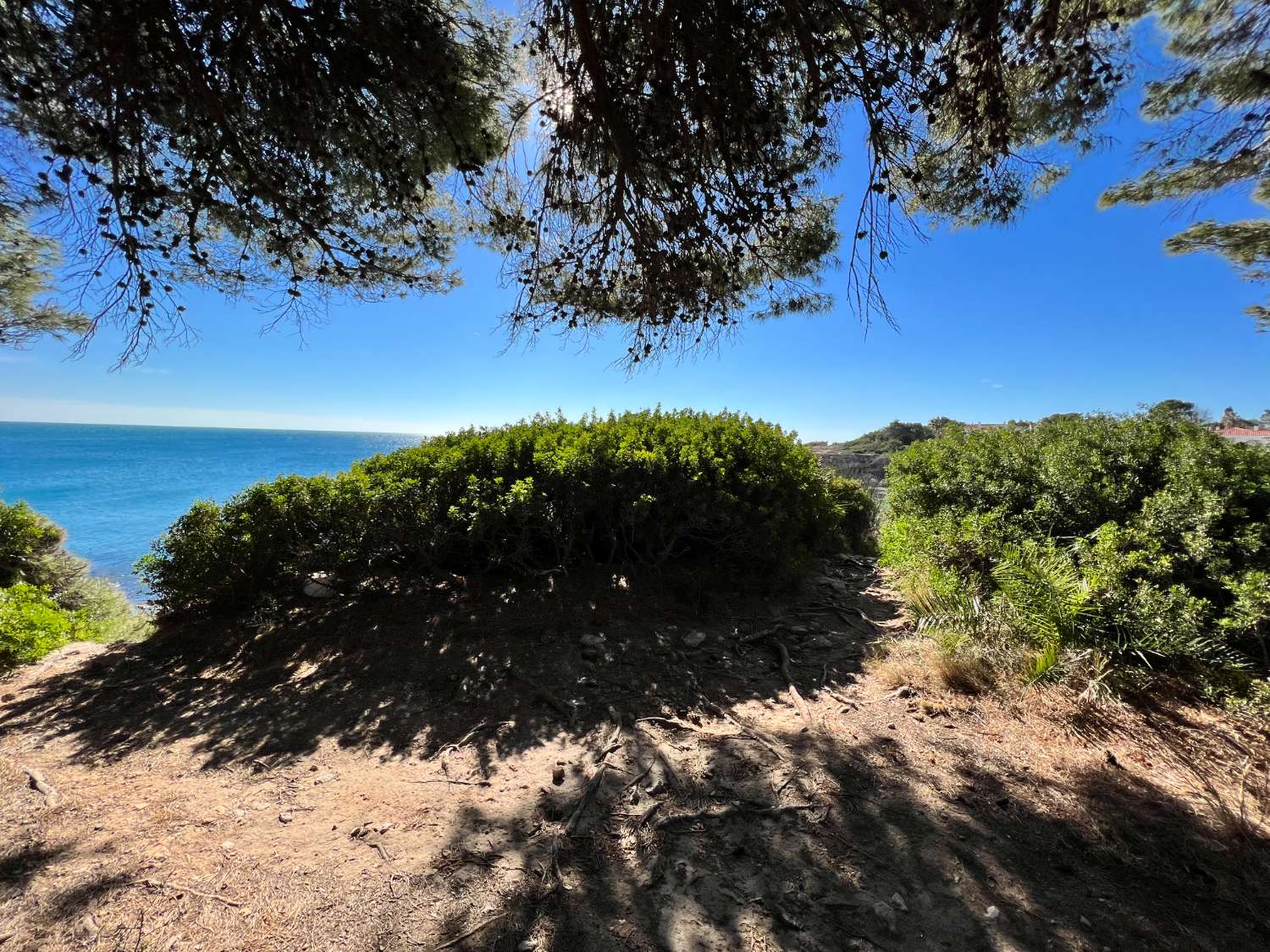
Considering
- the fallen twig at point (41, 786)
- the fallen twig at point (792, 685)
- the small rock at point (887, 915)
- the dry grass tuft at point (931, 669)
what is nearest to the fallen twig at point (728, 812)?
the small rock at point (887, 915)

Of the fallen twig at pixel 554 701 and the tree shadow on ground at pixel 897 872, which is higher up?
the tree shadow on ground at pixel 897 872

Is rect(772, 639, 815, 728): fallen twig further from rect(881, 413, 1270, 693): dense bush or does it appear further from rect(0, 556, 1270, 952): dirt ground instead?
rect(881, 413, 1270, 693): dense bush

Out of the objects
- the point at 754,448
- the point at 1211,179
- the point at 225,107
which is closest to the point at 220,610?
the point at 225,107

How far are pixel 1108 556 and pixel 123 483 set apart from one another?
2830 inches

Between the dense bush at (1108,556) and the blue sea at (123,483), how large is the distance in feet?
22.5

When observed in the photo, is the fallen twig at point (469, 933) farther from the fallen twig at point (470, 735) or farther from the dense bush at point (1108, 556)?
the dense bush at point (1108, 556)

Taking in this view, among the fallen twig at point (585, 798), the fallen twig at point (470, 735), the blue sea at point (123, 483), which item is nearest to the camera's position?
the fallen twig at point (585, 798)

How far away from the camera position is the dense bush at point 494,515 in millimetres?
4848

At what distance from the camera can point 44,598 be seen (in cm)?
553

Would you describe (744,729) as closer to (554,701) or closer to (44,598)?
(554,701)

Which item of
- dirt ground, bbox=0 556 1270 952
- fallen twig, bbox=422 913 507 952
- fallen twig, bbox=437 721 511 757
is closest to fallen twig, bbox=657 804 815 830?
dirt ground, bbox=0 556 1270 952

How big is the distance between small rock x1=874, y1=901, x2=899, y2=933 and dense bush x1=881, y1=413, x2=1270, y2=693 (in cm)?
230

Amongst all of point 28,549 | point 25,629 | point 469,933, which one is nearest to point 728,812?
point 469,933

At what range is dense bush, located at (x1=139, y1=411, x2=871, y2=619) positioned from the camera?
485 centimetres
